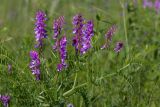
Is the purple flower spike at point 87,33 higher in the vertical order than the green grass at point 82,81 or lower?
higher

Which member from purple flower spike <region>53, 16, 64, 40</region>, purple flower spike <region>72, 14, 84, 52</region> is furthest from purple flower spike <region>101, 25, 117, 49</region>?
purple flower spike <region>53, 16, 64, 40</region>

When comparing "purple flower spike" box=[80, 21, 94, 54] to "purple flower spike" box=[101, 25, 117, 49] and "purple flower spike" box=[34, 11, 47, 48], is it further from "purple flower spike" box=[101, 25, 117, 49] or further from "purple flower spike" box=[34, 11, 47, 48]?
"purple flower spike" box=[34, 11, 47, 48]

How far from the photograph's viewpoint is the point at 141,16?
13.5ft

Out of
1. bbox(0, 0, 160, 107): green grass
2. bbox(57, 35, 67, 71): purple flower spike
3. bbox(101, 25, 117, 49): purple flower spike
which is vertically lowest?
bbox(0, 0, 160, 107): green grass

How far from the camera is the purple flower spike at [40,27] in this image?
2.62 meters

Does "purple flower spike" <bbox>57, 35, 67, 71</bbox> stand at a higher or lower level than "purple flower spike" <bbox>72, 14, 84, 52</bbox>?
lower

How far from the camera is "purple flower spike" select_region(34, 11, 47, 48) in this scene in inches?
103

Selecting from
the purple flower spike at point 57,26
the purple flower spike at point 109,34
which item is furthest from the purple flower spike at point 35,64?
the purple flower spike at point 109,34

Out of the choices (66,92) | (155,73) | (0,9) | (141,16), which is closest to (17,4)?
(0,9)

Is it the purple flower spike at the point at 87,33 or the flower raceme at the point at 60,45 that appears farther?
the purple flower spike at the point at 87,33

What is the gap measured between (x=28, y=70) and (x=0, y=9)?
4.32 meters

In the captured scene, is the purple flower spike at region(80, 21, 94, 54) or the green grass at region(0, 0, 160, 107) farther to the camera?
the purple flower spike at region(80, 21, 94, 54)

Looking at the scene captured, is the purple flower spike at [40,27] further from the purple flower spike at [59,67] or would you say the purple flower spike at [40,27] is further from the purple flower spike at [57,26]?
the purple flower spike at [59,67]

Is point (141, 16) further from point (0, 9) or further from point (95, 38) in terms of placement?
point (0, 9)
